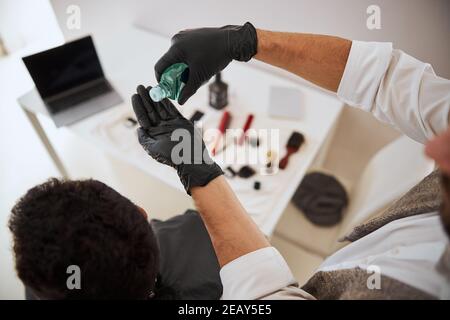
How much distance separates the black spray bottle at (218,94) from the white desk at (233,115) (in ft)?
0.11

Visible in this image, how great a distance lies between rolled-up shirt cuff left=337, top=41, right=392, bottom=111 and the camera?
0.70m

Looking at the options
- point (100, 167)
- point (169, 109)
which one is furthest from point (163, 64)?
point (100, 167)

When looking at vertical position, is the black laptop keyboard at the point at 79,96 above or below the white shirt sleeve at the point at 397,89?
Answer: above

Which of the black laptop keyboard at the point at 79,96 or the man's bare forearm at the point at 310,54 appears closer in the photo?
the man's bare forearm at the point at 310,54

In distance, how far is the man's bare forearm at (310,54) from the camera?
745mm

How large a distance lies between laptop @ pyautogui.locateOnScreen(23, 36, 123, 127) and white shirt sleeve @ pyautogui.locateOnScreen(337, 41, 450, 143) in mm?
965

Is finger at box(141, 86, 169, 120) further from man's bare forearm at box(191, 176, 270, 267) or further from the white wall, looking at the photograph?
the white wall

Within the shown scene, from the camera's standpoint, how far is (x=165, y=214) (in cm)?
139

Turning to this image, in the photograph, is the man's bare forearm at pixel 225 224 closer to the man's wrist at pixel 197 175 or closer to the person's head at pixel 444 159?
the man's wrist at pixel 197 175

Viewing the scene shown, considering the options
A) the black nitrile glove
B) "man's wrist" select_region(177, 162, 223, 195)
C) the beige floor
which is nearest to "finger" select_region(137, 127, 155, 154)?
the black nitrile glove

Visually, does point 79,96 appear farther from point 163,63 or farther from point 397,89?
point 397,89

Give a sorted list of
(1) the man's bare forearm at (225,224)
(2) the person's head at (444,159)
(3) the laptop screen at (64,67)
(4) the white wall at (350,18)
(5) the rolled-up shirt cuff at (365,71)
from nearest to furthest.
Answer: (2) the person's head at (444,159), (1) the man's bare forearm at (225,224), (5) the rolled-up shirt cuff at (365,71), (4) the white wall at (350,18), (3) the laptop screen at (64,67)

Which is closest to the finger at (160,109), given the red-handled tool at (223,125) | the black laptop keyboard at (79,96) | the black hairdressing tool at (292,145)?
the red-handled tool at (223,125)
